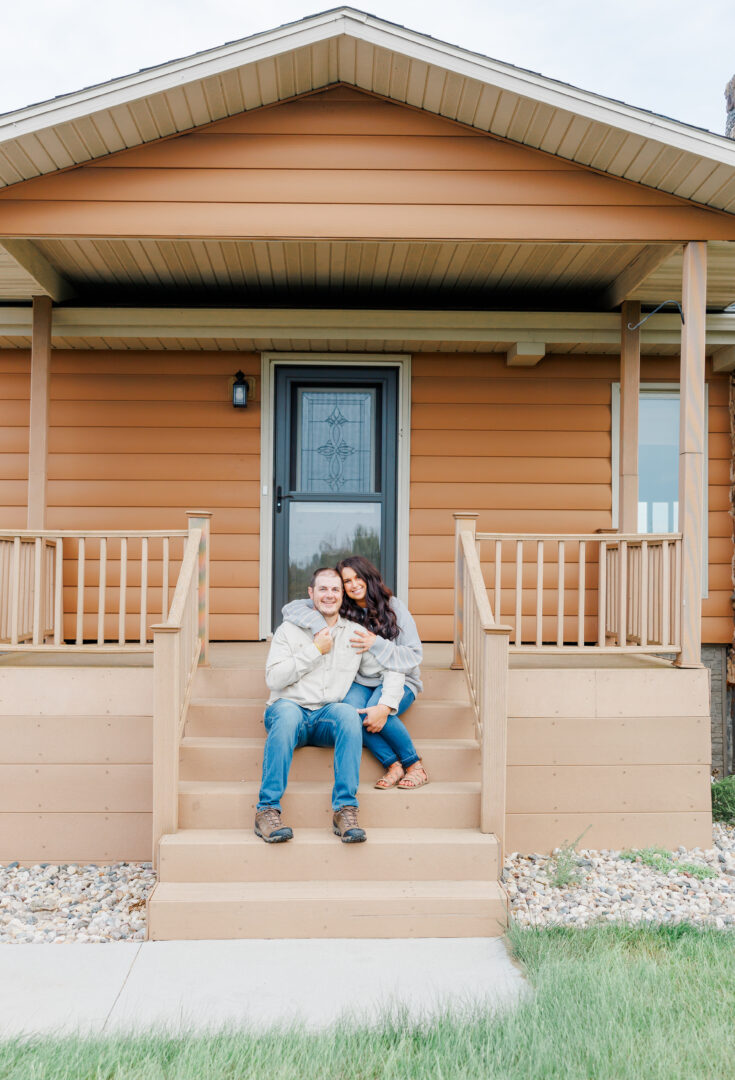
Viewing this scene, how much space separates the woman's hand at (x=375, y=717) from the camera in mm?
3906

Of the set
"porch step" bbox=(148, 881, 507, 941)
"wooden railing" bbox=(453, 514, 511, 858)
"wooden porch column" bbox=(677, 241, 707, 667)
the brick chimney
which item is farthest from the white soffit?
the brick chimney

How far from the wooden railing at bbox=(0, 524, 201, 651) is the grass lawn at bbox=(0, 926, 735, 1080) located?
7.23ft

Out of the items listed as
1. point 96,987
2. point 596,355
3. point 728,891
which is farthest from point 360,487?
point 96,987

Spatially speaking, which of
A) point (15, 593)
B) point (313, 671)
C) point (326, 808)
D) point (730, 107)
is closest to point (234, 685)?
point (313, 671)

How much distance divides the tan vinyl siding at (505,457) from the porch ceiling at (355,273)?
0.54 metres

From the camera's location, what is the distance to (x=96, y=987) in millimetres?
2951

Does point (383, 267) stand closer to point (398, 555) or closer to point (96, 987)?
point (398, 555)

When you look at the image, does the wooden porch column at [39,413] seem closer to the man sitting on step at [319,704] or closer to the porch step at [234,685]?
the porch step at [234,685]

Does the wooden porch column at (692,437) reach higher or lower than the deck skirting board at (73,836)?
higher

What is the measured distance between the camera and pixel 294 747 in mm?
3826

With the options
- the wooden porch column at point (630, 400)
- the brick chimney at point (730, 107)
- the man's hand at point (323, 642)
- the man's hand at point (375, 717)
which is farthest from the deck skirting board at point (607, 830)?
the brick chimney at point (730, 107)

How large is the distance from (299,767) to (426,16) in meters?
41.6

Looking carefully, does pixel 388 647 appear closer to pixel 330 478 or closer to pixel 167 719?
pixel 167 719

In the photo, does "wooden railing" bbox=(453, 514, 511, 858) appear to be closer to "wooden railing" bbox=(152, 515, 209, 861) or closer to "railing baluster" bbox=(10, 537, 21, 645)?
"wooden railing" bbox=(152, 515, 209, 861)
